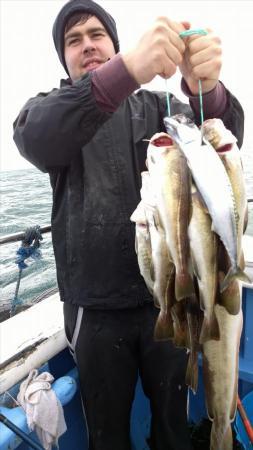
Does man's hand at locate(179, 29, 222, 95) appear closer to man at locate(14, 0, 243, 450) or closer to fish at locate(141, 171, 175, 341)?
man at locate(14, 0, 243, 450)

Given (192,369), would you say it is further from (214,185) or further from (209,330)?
(214,185)

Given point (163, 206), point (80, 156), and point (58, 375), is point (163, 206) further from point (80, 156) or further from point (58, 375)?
point (58, 375)

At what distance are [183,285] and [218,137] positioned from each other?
1.81 feet

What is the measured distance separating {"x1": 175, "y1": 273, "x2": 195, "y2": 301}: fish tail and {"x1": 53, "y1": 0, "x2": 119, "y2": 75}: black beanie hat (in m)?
1.60

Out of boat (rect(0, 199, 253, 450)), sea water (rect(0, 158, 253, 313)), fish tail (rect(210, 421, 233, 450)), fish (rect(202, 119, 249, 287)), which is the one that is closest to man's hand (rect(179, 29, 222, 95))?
fish (rect(202, 119, 249, 287))

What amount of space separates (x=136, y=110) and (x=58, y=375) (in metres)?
1.76

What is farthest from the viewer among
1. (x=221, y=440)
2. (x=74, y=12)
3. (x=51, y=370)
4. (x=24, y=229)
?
(x=24, y=229)

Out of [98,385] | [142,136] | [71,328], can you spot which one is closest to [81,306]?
[71,328]

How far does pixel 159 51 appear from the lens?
4.23 ft

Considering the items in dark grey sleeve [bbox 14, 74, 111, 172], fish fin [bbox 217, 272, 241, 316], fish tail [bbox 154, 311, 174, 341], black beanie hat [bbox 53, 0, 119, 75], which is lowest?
fish tail [bbox 154, 311, 174, 341]

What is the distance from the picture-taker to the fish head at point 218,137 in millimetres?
1338

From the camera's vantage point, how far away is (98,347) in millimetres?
Result: 1966

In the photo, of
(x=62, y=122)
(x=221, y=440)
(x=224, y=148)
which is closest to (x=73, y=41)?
(x=62, y=122)

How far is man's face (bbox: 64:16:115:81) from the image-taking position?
6.84 feet
